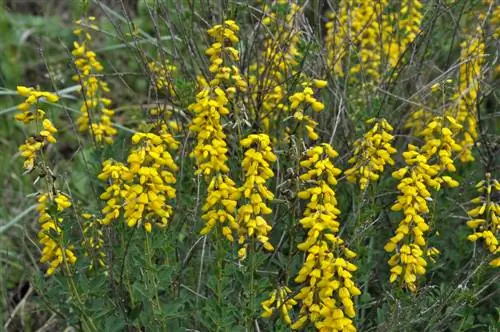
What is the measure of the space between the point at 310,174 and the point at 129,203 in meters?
0.62

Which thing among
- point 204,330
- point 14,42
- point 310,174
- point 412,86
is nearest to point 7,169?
point 14,42

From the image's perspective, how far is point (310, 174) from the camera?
8.81 ft

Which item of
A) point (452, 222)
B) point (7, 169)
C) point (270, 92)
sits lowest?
point (7, 169)

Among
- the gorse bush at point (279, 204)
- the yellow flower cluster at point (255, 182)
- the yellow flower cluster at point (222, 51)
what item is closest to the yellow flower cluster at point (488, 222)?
the gorse bush at point (279, 204)

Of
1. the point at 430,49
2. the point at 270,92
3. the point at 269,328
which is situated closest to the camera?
the point at 269,328

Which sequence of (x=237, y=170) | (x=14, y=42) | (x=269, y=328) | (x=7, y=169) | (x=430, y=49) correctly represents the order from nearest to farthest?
(x=269, y=328)
(x=237, y=170)
(x=430, y=49)
(x=7, y=169)
(x=14, y=42)

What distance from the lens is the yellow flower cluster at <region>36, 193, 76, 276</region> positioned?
111 inches

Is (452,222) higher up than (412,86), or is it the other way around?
(412,86)

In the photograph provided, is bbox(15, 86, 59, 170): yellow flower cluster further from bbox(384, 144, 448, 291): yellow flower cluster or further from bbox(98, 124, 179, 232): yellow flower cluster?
bbox(384, 144, 448, 291): yellow flower cluster

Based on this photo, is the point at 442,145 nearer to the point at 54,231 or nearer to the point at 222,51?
the point at 222,51

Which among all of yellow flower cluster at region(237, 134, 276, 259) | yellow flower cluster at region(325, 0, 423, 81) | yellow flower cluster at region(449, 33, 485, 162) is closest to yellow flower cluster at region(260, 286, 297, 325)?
yellow flower cluster at region(237, 134, 276, 259)

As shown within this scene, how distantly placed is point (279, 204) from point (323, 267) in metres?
0.90

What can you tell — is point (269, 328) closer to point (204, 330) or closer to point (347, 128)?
point (204, 330)

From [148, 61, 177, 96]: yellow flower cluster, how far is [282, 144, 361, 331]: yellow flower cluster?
99 cm
